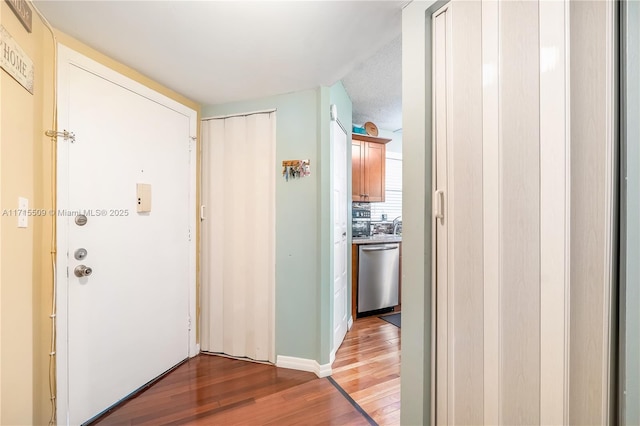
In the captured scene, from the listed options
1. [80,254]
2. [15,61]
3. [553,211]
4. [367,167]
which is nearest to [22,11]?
[15,61]

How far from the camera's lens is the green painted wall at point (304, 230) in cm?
203

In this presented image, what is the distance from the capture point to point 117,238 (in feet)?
5.56

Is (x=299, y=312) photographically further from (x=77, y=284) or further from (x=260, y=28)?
(x=260, y=28)

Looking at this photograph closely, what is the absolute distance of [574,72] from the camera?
749 mm

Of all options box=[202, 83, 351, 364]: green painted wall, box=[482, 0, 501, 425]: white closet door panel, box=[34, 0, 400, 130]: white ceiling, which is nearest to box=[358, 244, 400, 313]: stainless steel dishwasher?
box=[202, 83, 351, 364]: green painted wall

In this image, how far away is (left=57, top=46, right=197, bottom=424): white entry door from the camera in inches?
57.3

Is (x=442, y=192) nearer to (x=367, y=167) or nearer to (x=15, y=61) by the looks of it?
(x=15, y=61)

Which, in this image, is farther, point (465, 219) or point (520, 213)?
point (465, 219)

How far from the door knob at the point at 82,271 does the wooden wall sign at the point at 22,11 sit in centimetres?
123

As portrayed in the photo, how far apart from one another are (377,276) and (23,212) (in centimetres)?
299

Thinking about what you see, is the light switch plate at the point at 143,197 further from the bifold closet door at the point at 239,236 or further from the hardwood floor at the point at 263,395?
the hardwood floor at the point at 263,395

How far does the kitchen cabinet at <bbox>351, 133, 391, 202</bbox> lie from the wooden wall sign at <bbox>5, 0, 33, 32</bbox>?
2.63 m

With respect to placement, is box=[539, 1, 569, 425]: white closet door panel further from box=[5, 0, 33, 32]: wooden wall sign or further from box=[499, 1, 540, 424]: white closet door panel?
box=[5, 0, 33, 32]: wooden wall sign

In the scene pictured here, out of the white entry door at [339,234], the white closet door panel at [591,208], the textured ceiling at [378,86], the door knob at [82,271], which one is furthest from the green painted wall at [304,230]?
the white closet door panel at [591,208]
